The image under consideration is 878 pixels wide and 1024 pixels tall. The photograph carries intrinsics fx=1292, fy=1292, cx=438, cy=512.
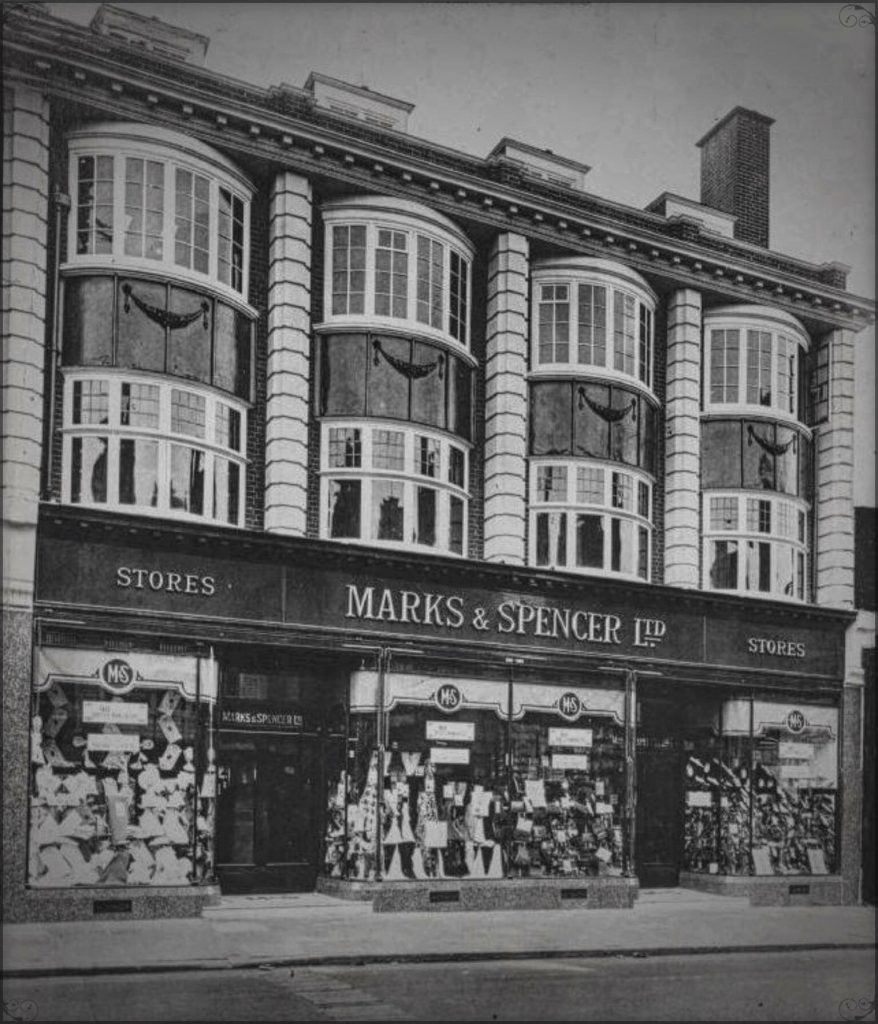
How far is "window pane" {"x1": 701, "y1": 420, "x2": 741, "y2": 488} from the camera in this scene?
25016 millimetres

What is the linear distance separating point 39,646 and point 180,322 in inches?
204

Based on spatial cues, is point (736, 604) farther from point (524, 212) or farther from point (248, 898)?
point (248, 898)

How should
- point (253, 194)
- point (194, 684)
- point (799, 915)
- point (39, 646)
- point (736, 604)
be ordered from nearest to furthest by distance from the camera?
1. point (39, 646)
2. point (194, 684)
3. point (253, 194)
4. point (799, 915)
5. point (736, 604)

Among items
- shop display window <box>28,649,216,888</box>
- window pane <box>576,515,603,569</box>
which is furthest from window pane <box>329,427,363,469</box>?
window pane <box>576,515,603,569</box>

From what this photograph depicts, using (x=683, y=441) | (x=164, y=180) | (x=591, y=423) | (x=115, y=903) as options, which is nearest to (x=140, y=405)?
(x=164, y=180)

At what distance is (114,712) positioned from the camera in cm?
1783

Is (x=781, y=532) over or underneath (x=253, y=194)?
underneath

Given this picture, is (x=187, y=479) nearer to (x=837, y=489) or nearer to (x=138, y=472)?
(x=138, y=472)

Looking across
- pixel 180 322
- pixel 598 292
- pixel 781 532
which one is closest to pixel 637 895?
pixel 781 532

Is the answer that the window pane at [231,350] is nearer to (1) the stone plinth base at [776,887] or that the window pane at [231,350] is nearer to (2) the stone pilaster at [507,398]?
(2) the stone pilaster at [507,398]

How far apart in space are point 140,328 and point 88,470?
2.21 m

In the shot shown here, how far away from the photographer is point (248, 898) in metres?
19.7

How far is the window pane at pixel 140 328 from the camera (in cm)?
1872

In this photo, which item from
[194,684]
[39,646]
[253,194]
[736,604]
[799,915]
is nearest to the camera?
[39,646]
